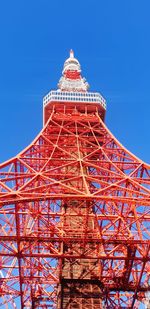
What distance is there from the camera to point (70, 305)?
16500 mm

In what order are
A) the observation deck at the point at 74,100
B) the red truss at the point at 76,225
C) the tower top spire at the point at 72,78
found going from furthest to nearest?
the tower top spire at the point at 72,78 < the observation deck at the point at 74,100 < the red truss at the point at 76,225

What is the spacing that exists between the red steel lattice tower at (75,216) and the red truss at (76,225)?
0.03 meters

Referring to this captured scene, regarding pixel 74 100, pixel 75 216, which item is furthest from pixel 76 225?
pixel 74 100

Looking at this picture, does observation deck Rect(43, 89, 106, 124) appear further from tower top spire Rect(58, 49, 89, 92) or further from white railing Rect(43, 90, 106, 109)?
tower top spire Rect(58, 49, 89, 92)

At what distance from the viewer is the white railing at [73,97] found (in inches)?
969

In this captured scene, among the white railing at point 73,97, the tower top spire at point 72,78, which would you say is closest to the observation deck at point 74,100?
the white railing at point 73,97

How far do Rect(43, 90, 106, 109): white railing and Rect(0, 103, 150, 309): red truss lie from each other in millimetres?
1130

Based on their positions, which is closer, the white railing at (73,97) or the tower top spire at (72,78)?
the white railing at (73,97)

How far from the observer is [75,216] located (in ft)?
61.2

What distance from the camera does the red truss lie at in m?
15.1

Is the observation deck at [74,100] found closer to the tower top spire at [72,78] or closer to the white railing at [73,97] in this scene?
the white railing at [73,97]

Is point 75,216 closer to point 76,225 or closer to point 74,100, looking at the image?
point 76,225

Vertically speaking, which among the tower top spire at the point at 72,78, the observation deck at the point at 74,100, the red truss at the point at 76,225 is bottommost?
the red truss at the point at 76,225

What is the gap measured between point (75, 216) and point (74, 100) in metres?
7.70
